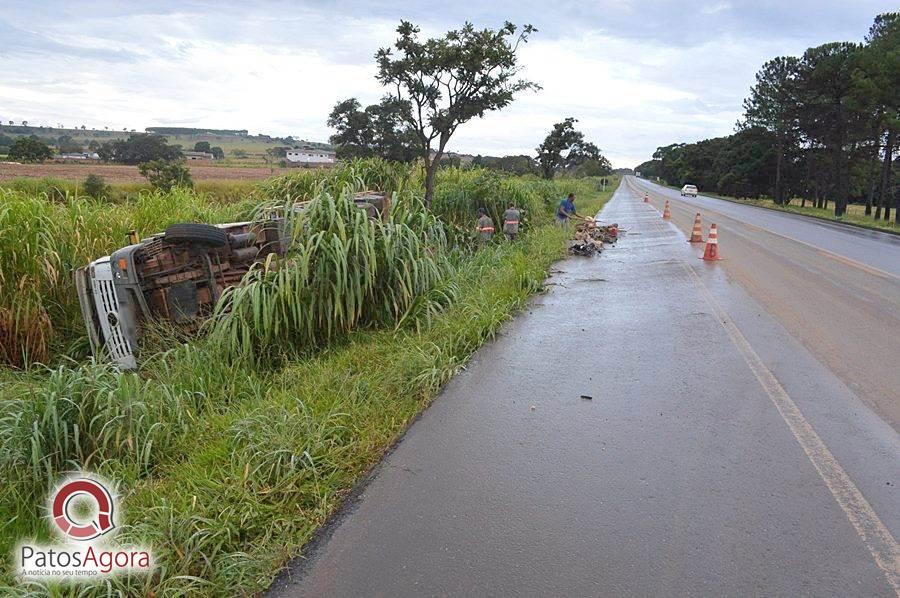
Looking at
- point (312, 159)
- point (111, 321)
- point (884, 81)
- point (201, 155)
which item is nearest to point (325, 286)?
point (111, 321)

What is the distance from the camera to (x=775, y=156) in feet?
197

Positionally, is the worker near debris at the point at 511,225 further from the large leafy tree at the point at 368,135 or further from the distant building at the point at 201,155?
the distant building at the point at 201,155

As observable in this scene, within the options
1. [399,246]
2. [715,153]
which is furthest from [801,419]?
[715,153]

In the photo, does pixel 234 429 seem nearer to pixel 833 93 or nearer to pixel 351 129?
pixel 351 129

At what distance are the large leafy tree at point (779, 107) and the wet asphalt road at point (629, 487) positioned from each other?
46418 millimetres

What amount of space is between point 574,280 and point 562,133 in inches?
1436

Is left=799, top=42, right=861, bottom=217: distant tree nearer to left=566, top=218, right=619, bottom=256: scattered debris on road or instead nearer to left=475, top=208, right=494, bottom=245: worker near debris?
left=566, top=218, right=619, bottom=256: scattered debris on road

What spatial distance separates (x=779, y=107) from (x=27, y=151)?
210 feet

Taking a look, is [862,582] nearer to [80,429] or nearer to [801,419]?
[801,419]

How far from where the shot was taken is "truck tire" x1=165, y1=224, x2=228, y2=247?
6.02 metres

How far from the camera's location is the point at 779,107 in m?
48.1

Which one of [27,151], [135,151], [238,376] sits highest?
[135,151]

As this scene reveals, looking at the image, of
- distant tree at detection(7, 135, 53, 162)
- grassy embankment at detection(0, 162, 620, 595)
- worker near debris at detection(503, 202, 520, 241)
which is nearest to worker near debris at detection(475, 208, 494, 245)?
worker near debris at detection(503, 202, 520, 241)

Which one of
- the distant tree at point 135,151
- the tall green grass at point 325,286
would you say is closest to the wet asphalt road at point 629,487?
the tall green grass at point 325,286
